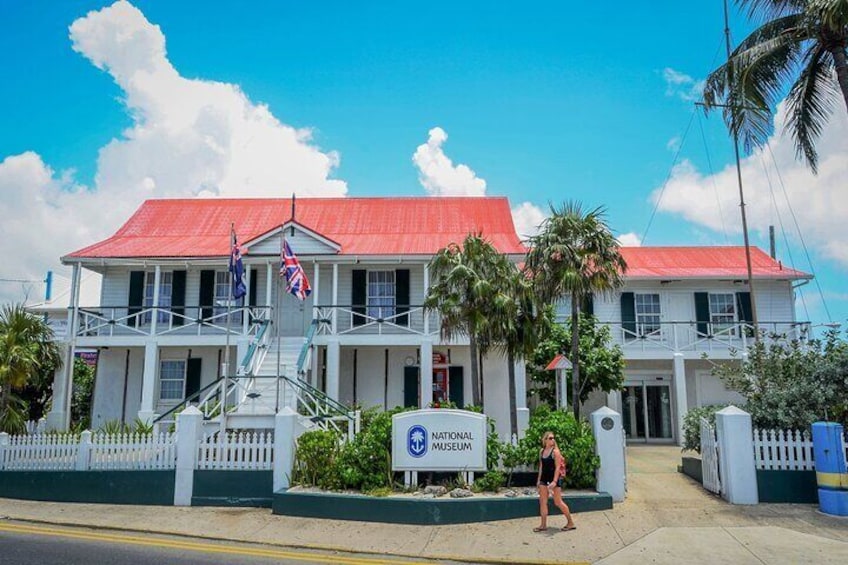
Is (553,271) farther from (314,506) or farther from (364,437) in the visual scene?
(314,506)

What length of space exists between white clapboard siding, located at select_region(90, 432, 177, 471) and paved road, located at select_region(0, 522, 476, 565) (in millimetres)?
1914

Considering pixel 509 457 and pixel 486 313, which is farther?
pixel 486 313

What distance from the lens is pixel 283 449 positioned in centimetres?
1113

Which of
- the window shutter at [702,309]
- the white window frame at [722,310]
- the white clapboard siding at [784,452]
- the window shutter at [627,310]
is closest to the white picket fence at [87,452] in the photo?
the white clapboard siding at [784,452]

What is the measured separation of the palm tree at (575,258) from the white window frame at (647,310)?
8.69 meters

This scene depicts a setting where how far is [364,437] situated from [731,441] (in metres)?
6.25

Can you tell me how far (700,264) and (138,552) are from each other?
21.7 metres

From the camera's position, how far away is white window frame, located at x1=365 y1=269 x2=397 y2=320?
67.7ft

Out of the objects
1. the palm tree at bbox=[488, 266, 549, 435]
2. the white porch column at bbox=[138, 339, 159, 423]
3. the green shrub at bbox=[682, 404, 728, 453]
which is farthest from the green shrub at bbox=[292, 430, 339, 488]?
the white porch column at bbox=[138, 339, 159, 423]

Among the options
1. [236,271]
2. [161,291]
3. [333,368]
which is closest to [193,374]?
[161,291]

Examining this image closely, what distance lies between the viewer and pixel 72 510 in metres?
11.0

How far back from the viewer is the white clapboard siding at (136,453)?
11484 mm

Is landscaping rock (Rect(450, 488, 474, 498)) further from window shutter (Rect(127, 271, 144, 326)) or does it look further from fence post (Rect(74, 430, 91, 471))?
window shutter (Rect(127, 271, 144, 326))

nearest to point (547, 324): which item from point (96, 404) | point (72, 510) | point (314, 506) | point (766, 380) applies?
point (766, 380)
